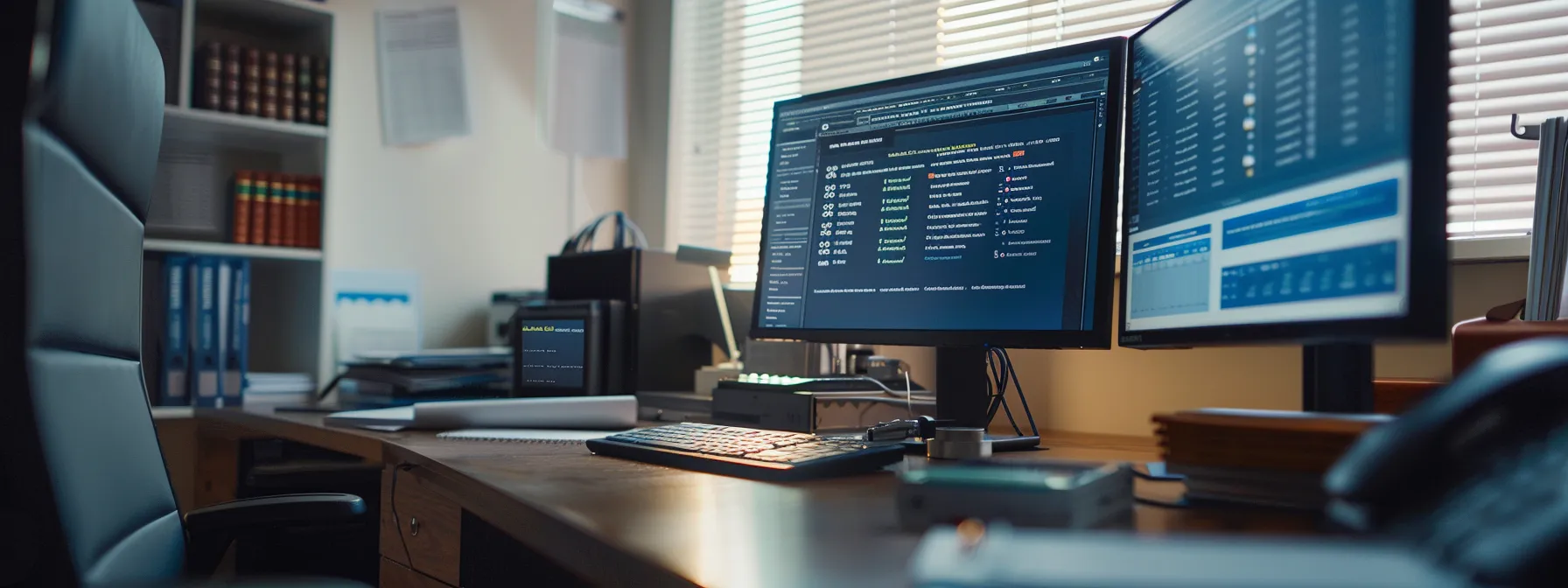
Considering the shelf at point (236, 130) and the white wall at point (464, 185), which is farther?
the white wall at point (464, 185)

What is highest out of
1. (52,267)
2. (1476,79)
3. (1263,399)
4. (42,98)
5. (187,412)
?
(1476,79)

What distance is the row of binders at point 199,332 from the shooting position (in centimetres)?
205

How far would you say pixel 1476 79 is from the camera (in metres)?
1.47

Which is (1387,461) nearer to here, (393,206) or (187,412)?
(187,412)

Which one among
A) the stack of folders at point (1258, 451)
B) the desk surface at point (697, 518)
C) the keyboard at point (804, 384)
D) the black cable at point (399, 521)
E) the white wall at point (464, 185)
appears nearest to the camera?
the desk surface at point (697, 518)

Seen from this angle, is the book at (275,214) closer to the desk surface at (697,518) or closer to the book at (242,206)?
the book at (242,206)

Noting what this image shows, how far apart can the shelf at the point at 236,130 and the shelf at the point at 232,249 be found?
0.77ft

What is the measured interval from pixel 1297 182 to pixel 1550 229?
0.65 metres

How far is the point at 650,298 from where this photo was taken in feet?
6.32

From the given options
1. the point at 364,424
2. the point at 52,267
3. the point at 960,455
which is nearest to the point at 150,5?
the point at 364,424

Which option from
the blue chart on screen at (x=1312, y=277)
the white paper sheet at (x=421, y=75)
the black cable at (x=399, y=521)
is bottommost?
the black cable at (x=399, y=521)

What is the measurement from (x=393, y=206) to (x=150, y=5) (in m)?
0.66

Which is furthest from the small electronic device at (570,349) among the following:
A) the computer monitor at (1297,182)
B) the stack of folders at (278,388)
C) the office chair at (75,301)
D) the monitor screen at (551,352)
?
the computer monitor at (1297,182)

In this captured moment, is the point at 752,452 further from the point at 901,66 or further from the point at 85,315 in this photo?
the point at 901,66
